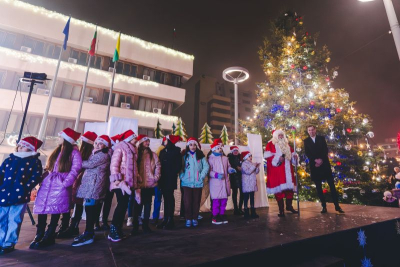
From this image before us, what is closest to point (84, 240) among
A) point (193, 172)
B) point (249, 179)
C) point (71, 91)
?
point (193, 172)

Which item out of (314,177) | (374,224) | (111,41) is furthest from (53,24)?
(374,224)

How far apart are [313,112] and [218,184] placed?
6845 millimetres

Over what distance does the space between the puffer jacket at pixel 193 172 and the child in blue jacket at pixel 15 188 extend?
275 centimetres

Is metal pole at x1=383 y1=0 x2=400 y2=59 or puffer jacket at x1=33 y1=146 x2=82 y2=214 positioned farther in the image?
metal pole at x1=383 y1=0 x2=400 y2=59

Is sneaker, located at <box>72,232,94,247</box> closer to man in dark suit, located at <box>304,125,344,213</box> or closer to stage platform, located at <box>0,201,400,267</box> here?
stage platform, located at <box>0,201,400,267</box>

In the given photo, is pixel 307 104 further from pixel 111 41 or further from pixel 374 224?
pixel 111 41

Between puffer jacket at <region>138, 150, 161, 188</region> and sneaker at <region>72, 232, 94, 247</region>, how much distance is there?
3.71 ft

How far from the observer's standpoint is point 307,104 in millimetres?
9109

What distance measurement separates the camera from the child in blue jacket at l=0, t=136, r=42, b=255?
9.57ft

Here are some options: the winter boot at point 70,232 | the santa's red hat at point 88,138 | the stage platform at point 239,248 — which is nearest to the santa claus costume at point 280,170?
the stage platform at point 239,248

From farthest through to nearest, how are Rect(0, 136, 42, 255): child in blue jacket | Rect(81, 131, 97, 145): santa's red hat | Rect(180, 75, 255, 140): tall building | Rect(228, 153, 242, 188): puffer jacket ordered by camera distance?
Rect(180, 75, 255, 140): tall building, Rect(228, 153, 242, 188): puffer jacket, Rect(81, 131, 97, 145): santa's red hat, Rect(0, 136, 42, 255): child in blue jacket

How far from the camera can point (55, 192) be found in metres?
3.19

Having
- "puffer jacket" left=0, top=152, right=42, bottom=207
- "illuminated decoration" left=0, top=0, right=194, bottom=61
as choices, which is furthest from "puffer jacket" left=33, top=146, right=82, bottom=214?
"illuminated decoration" left=0, top=0, right=194, bottom=61

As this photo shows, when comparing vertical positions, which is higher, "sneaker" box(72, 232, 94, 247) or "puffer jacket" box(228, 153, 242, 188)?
"puffer jacket" box(228, 153, 242, 188)
